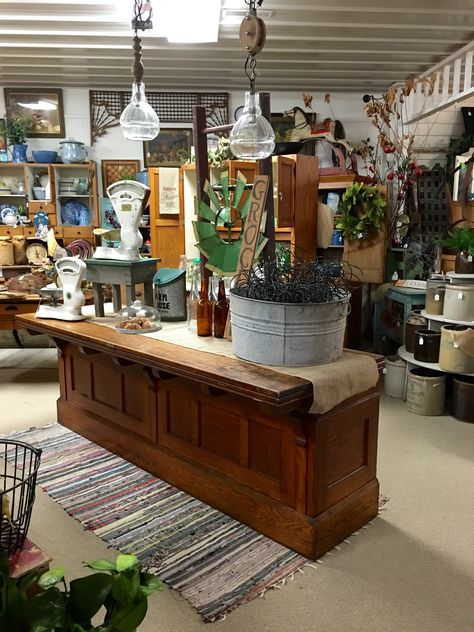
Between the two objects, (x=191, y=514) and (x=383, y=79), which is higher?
(x=383, y=79)

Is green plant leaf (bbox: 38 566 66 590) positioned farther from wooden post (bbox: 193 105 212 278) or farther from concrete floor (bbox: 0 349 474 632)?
wooden post (bbox: 193 105 212 278)

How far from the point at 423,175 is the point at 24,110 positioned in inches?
202

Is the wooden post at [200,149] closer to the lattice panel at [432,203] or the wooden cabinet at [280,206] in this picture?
the wooden cabinet at [280,206]

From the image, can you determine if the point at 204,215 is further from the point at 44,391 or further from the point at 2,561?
the point at 44,391

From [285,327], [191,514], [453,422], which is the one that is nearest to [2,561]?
[285,327]

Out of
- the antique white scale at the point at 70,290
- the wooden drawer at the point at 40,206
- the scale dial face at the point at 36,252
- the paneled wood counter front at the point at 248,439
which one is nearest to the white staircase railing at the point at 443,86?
the antique white scale at the point at 70,290

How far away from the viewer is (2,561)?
47.5 inches

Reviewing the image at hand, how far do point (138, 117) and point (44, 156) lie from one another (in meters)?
4.76

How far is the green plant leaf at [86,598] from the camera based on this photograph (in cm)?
114

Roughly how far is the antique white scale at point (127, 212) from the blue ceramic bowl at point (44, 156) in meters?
4.33

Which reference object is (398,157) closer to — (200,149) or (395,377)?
(395,377)

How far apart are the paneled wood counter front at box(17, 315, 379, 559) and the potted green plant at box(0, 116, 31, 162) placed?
15.3ft

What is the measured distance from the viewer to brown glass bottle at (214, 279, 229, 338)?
2713mm

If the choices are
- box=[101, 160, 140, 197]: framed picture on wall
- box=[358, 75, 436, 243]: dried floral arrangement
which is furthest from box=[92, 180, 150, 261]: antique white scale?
box=[101, 160, 140, 197]: framed picture on wall
